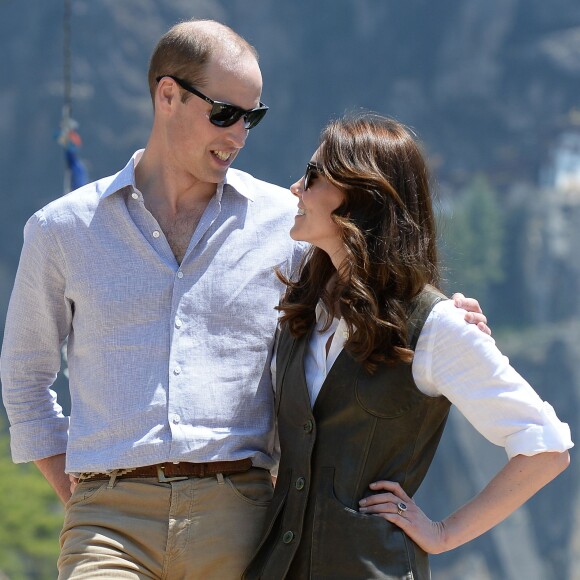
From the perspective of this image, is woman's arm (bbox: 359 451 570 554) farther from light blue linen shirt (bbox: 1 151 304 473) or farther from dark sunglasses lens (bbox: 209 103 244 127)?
dark sunglasses lens (bbox: 209 103 244 127)

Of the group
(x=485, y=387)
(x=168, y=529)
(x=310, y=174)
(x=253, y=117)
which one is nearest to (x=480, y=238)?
(x=253, y=117)

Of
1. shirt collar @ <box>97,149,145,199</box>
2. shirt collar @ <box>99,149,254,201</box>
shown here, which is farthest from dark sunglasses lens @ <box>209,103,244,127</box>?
shirt collar @ <box>97,149,145,199</box>

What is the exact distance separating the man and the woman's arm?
27 cm

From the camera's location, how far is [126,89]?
47.6 meters

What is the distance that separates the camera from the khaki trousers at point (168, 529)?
7.37 ft

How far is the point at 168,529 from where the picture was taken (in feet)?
7.42

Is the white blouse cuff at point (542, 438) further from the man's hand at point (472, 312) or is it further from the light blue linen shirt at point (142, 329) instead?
the light blue linen shirt at point (142, 329)

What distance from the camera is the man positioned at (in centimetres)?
227

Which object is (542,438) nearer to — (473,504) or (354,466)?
(473,504)

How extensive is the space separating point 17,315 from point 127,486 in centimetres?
48

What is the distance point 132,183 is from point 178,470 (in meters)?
0.64

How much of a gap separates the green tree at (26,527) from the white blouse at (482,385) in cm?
3095

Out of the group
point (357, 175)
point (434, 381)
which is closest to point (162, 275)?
point (357, 175)

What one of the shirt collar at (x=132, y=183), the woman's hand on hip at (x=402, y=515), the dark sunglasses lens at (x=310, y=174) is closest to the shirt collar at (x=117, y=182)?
the shirt collar at (x=132, y=183)
